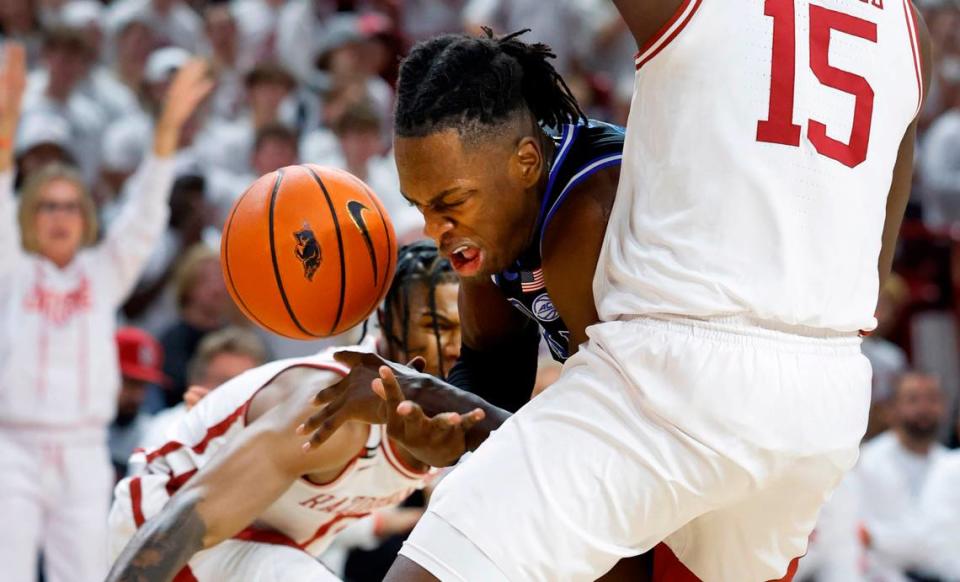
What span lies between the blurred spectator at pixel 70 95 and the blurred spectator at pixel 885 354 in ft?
15.2

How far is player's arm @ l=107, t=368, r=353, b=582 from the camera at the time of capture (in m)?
3.38

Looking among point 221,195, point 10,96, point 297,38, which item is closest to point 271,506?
point 10,96

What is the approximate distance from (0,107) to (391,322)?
330 cm

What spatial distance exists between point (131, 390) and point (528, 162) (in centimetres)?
430

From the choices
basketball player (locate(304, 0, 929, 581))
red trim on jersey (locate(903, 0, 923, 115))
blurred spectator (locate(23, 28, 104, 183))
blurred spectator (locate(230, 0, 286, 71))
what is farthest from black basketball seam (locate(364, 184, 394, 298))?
blurred spectator (locate(230, 0, 286, 71))

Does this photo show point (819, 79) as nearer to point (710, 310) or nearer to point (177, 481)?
point (710, 310)

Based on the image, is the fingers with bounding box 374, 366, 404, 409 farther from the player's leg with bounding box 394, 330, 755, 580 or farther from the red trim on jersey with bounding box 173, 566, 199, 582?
the red trim on jersey with bounding box 173, 566, 199, 582

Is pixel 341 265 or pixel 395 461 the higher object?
pixel 341 265

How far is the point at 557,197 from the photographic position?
9.46 ft

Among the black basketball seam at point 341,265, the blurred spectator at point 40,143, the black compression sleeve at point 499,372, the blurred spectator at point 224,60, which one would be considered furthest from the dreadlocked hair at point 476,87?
the blurred spectator at point 224,60

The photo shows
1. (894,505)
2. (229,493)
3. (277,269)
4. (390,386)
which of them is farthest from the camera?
(894,505)

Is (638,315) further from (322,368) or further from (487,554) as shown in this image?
(322,368)

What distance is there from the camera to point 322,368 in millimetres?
3695

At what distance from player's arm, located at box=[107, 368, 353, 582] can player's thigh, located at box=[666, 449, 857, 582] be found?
1063 mm
